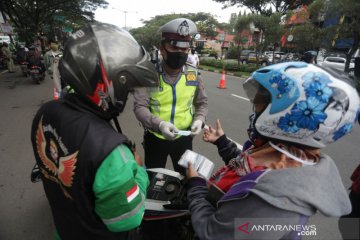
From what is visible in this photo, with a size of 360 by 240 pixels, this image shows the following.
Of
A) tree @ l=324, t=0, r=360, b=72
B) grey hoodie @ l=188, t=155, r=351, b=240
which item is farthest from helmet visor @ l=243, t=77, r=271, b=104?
tree @ l=324, t=0, r=360, b=72

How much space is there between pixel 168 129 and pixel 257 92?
34.4 inches

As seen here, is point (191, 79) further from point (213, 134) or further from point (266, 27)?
point (266, 27)

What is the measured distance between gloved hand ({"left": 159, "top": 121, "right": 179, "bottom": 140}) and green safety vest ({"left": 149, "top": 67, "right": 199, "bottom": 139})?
157 mm

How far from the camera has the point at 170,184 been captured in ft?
5.97

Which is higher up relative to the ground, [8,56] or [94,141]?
[94,141]

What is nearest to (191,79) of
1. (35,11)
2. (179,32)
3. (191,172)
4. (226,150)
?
(179,32)

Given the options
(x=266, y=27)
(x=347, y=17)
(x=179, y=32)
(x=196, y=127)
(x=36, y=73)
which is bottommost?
(x=36, y=73)

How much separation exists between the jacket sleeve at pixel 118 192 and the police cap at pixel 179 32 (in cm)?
124

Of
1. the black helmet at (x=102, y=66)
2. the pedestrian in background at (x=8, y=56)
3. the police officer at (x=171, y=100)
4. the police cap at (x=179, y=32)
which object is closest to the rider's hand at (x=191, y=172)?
the police officer at (x=171, y=100)

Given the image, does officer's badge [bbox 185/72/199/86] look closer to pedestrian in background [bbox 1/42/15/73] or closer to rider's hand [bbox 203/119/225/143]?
rider's hand [bbox 203/119/225/143]

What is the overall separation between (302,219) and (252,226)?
18 centimetres

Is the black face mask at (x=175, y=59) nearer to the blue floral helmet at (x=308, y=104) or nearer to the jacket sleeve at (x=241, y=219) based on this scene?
the blue floral helmet at (x=308, y=104)

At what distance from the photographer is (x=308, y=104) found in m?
0.95

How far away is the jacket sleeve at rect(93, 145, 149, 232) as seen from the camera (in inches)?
37.8
